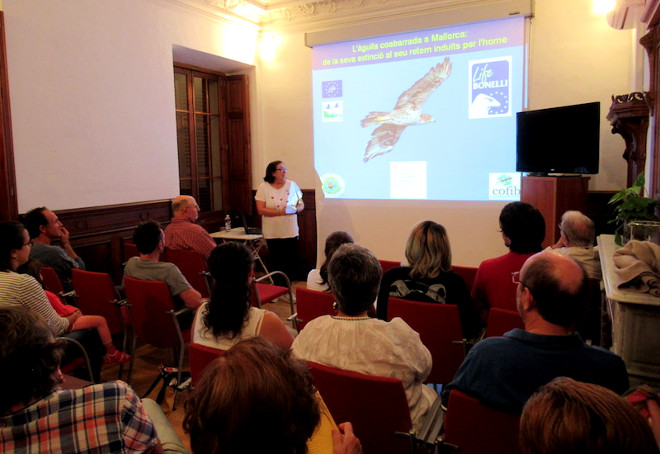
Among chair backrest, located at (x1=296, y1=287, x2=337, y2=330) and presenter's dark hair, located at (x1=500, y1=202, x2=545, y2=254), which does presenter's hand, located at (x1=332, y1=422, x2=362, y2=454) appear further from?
presenter's dark hair, located at (x1=500, y1=202, x2=545, y2=254)

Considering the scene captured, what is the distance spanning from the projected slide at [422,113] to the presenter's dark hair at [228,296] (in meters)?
3.86

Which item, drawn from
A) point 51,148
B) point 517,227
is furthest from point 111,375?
point 517,227

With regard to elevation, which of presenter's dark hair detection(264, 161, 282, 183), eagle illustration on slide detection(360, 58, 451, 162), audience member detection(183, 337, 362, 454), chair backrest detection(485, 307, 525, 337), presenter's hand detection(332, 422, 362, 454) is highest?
eagle illustration on slide detection(360, 58, 451, 162)

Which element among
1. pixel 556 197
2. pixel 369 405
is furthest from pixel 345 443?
pixel 556 197

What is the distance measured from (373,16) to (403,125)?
1.53 metres

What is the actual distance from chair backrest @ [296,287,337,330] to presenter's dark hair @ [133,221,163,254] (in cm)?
112

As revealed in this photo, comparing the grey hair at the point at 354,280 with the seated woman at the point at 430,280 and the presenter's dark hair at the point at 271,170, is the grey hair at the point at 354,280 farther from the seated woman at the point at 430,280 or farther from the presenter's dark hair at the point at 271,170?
the presenter's dark hair at the point at 271,170

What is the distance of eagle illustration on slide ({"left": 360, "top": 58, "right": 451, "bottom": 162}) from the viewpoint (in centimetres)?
555

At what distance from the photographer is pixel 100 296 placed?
A: 130 inches

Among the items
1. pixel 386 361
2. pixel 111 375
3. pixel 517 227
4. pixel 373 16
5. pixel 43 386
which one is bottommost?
pixel 111 375

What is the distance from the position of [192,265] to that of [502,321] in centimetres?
267

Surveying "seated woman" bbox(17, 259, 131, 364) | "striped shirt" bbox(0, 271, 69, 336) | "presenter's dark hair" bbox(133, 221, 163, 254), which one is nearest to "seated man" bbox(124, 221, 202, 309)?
"presenter's dark hair" bbox(133, 221, 163, 254)

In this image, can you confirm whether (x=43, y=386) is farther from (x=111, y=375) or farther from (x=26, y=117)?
(x=26, y=117)

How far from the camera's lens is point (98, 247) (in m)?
4.95
